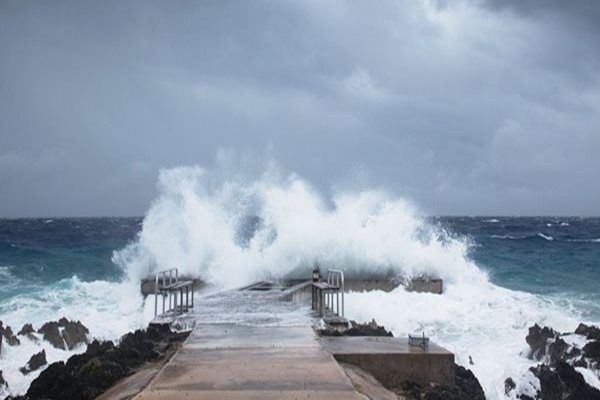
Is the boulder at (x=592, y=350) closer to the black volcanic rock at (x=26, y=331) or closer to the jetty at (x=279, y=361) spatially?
the jetty at (x=279, y=361)

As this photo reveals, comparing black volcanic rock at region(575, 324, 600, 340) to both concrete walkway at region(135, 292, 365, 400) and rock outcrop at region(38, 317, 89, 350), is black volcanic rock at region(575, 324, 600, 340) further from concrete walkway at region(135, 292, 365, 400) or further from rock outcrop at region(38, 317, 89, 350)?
rock outcrop at region(38, 317, 89, 350)

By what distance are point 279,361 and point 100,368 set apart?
2.09m

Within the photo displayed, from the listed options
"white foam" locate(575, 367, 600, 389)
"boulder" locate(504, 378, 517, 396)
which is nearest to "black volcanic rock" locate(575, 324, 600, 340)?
"white foam" locate(575, 367, 600, 389)

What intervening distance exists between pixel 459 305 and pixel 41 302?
1302cm

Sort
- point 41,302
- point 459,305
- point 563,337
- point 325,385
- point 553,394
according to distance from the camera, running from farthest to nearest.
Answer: point 41,302
point 459,305
point 563,337
point 553,394
point 325,385

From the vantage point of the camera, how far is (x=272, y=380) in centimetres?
633

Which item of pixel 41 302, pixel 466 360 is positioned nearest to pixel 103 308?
pixel 41 302

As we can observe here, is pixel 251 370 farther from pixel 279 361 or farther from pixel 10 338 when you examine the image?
pixel 10 338

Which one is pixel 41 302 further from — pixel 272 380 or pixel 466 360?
pixel 272 380

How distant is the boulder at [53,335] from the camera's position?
14688 millimetres

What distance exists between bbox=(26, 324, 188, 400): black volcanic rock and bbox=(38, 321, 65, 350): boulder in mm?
5147

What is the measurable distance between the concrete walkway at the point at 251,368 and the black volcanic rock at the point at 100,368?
0.51 meters

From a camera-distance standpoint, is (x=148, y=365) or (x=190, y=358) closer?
(x=190, y=358)

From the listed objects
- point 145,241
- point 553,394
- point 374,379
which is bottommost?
point 553,394
